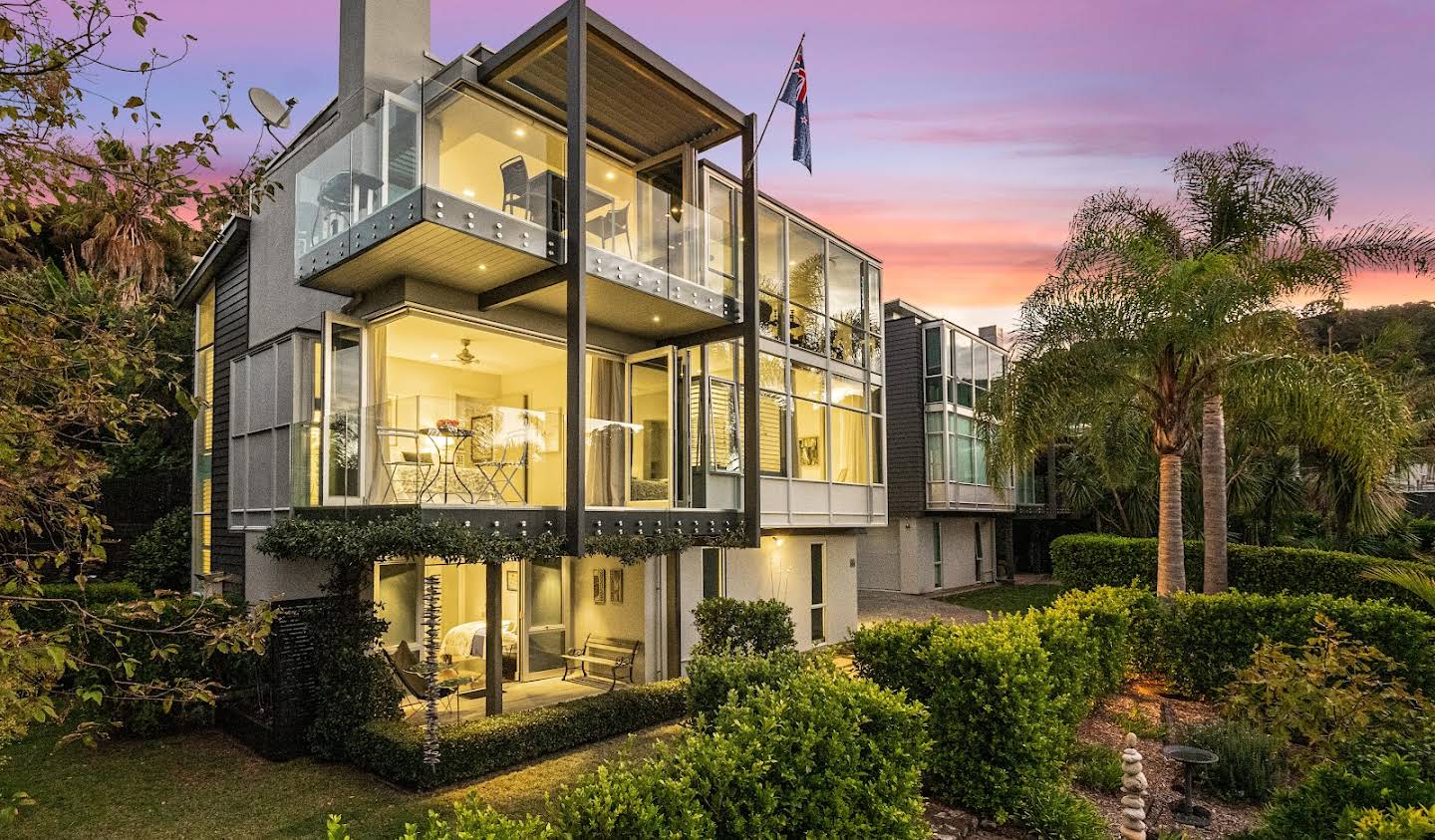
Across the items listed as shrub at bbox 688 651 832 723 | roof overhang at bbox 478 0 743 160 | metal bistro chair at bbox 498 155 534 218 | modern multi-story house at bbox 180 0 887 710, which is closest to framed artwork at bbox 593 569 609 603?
modern multi-story house at bbox 180 0 887 710

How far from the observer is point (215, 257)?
1385cm

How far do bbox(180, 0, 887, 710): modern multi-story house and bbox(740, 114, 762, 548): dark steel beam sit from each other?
0.05m

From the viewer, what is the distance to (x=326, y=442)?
922cm

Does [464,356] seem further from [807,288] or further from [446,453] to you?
[807,288]

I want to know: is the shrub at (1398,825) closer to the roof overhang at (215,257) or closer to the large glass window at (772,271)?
the large glass window at (772,271)

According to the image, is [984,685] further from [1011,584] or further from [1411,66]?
[1011,584]

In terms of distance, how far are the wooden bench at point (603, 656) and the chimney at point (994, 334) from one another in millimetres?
21393

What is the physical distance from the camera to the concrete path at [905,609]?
1959cm

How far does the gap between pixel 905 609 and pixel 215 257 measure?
1819 cm

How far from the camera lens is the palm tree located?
1253cm

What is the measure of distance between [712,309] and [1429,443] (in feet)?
67.5

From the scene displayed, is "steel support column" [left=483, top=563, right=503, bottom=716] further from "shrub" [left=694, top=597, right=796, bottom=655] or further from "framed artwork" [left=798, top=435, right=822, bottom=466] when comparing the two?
"framed artwork" [left=798, top=435, right=822, bottom=466]

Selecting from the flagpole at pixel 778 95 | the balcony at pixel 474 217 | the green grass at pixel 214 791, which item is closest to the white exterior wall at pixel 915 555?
the flagpole at pixel 778 95

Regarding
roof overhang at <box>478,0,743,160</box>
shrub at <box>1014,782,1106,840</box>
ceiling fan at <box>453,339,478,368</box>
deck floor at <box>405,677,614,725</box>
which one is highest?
roof overhang at <box>478,0,743,160</box>
